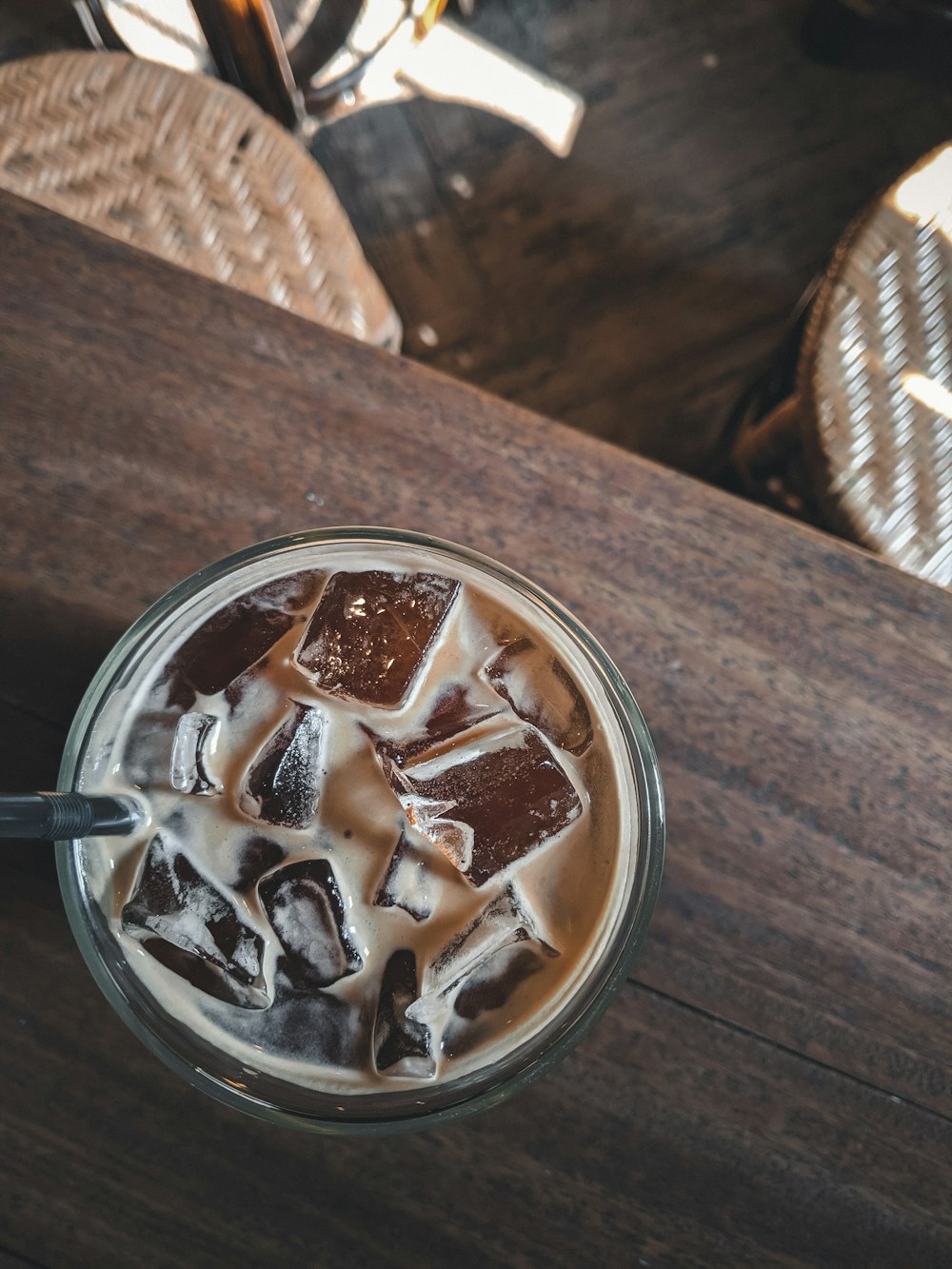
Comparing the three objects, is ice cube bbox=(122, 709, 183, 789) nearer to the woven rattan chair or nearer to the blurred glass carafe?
the woven rattan chair

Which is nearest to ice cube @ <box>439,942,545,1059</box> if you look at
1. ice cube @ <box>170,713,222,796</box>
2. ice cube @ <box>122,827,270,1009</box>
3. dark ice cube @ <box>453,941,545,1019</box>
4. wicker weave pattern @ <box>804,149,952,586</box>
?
dark ice cube @ <box>453,941,545,1019</box>

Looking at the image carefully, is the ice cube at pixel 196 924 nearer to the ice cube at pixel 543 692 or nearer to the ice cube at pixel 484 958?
the ice cube at pixel 484 958

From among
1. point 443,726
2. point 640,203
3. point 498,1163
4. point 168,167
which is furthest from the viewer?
point 640,203

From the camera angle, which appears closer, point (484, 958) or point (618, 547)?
point (484, 958)

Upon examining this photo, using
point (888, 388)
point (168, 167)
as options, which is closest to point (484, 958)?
point (888, 388)

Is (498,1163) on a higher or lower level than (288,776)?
lower

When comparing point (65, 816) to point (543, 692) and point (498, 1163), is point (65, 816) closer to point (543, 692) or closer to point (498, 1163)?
point (543, 692)
